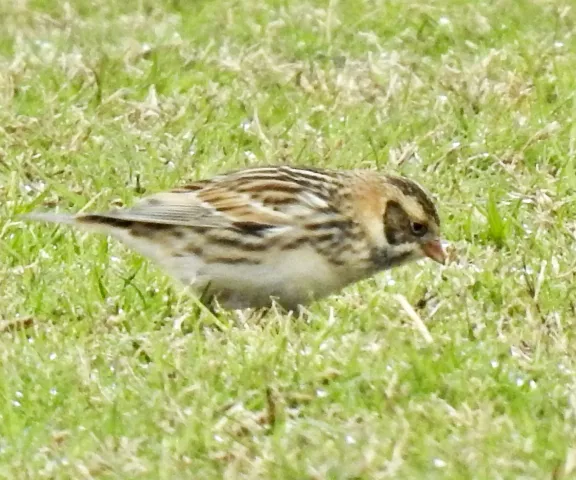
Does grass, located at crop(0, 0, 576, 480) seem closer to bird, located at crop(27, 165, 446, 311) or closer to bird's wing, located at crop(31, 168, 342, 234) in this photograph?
bird, located at crop(27, 165, 446, 311)

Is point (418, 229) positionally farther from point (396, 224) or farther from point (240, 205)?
point (240, 205)

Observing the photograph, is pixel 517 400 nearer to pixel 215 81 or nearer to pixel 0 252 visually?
pixel 0 252

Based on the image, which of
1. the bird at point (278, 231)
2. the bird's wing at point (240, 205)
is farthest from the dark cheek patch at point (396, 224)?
the bird's wing at point (240, 205)

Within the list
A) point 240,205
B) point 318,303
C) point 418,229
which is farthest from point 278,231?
point 418,229

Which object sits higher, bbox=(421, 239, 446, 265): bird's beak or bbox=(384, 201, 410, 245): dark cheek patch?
bbox=(384, 201, 410, 245): dark cheek patch

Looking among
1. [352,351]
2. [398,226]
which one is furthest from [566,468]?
[398,226]

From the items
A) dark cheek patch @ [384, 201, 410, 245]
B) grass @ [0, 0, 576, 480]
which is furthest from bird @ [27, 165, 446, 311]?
grass @ [0, 0, 576, 480]
